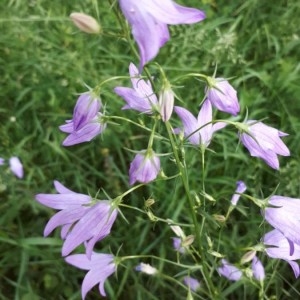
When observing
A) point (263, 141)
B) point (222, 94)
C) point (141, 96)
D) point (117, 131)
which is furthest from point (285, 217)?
point (117, 131)

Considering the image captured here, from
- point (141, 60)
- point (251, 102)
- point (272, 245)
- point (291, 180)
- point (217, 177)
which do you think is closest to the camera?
point (141, 60)

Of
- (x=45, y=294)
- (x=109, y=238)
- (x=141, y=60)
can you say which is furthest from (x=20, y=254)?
(x=141, y=60)

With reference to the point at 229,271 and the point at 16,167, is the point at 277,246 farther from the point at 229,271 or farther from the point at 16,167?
the point at 16,167

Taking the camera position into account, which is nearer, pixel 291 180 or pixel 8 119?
pixel 291 180

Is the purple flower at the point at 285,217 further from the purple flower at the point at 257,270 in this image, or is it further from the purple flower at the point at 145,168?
the purple flower at the point at 257,270

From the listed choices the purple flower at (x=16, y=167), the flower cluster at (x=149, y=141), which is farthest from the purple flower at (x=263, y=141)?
the purple flower at (x=16, y=167)

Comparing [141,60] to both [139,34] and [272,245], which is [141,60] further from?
[272,245]

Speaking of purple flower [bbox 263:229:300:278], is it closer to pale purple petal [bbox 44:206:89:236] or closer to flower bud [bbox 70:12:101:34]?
pale purple petal [bbox 44:206:89:236]
